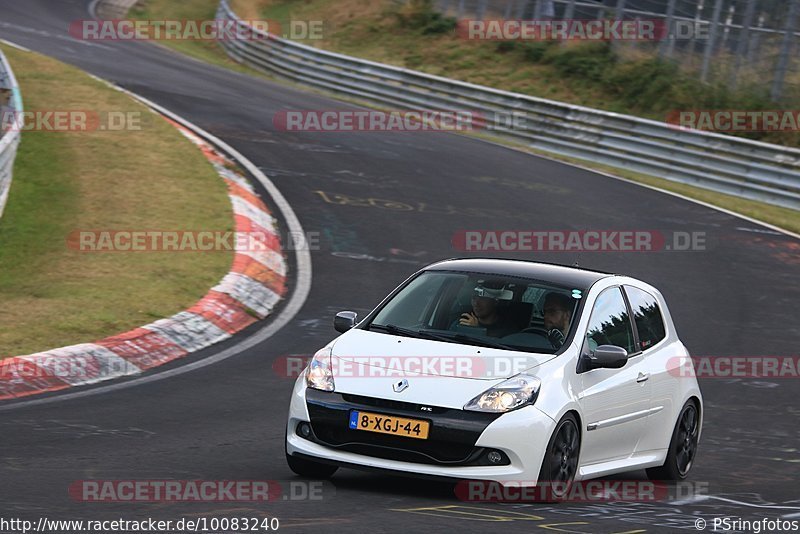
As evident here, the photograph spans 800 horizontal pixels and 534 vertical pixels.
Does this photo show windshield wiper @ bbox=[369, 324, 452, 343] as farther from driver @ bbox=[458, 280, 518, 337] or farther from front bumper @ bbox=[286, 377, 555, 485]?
front bumper @ bbox=[286, 377, 555, 485]

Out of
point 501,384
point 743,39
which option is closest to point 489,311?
point 501,384

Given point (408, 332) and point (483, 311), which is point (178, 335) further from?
point (483, 311)

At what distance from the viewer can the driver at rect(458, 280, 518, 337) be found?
815 centimetres

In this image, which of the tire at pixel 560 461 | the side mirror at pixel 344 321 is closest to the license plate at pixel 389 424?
the tire at pixel 560 461

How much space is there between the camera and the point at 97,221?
15.7 metres

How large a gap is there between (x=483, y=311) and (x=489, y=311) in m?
0.04

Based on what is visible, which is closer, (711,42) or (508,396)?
(508,396)

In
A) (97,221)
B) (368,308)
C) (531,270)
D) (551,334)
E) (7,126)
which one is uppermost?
(531,270)

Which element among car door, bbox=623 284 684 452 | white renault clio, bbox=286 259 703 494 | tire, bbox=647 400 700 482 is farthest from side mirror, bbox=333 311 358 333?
tire, bbox=647 400 700 482

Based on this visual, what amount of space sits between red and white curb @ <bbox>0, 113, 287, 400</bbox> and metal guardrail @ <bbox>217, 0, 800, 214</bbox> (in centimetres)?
1126

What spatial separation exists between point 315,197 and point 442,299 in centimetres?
1159

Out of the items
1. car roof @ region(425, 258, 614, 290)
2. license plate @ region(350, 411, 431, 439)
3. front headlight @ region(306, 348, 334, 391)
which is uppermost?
car roof @ region(425, 258, 614, 290)

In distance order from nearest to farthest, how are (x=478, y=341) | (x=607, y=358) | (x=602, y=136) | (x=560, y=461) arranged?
(x=560, y=461)
(x=607, y=358)
(x=478, y=341)
(x=602, y=136)

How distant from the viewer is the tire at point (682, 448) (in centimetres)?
905
